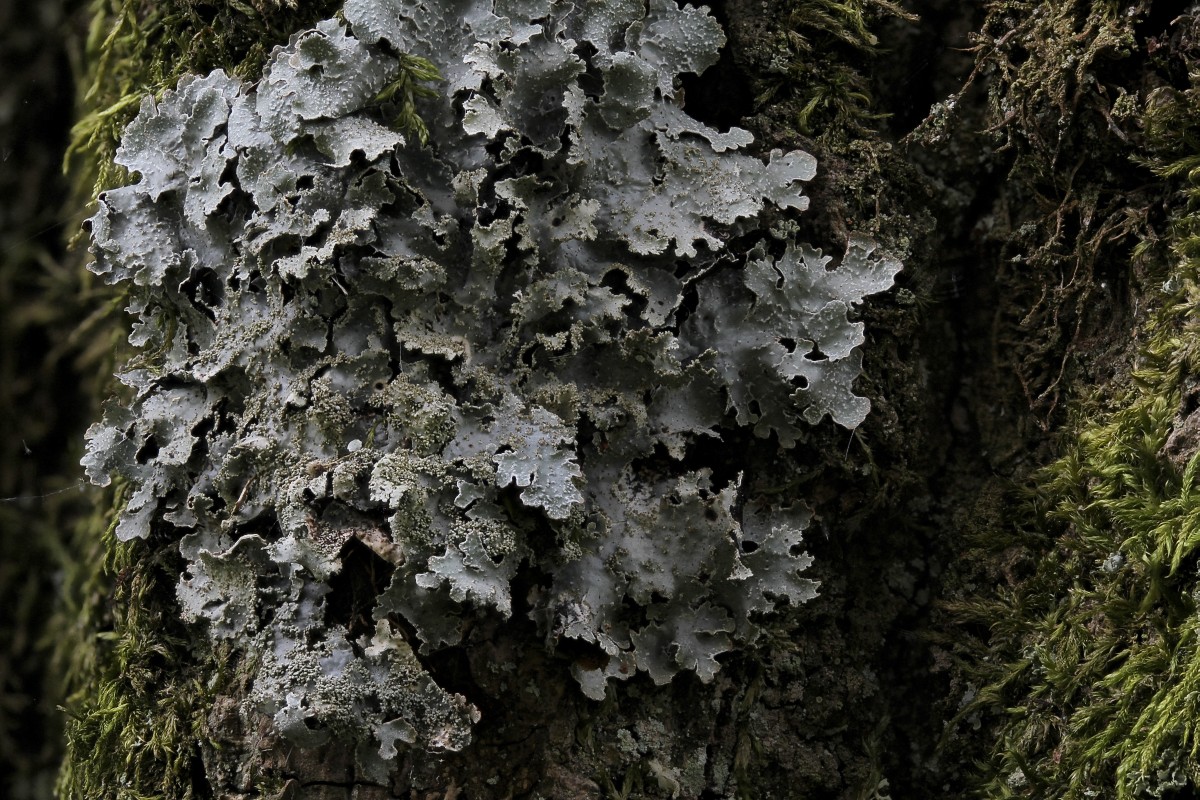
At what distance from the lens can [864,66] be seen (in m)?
1.64

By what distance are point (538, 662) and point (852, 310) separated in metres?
0.70

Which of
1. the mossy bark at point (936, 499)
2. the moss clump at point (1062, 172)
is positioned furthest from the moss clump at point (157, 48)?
the moss clump at point (1062, 172)

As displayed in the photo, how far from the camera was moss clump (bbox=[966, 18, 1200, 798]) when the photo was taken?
124cm

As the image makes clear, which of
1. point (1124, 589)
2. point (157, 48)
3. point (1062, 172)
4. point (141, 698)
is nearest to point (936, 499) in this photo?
point (1124, 589)

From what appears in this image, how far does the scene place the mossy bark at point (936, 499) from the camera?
4.35 ft

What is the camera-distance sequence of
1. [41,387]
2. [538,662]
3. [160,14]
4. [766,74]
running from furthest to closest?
[41,387] → [160,14] → [766,74] → [538,662]

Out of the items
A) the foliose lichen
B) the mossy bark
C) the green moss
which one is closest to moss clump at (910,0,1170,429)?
the mossy bark

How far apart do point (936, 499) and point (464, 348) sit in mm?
814

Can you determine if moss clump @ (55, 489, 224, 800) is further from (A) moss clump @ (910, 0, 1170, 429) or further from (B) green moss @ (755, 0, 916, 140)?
(A) moss clump @ (910, 0, 1170, 429)

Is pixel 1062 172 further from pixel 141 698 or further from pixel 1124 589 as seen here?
pixel 141 698

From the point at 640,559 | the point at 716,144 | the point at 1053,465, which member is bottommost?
the point at 640,559

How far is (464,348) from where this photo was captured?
1.39 m

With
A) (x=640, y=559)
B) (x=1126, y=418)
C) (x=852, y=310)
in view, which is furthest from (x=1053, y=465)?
(x=640, y=559)

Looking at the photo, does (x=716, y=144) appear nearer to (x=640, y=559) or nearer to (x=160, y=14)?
(x=640, y=559)
